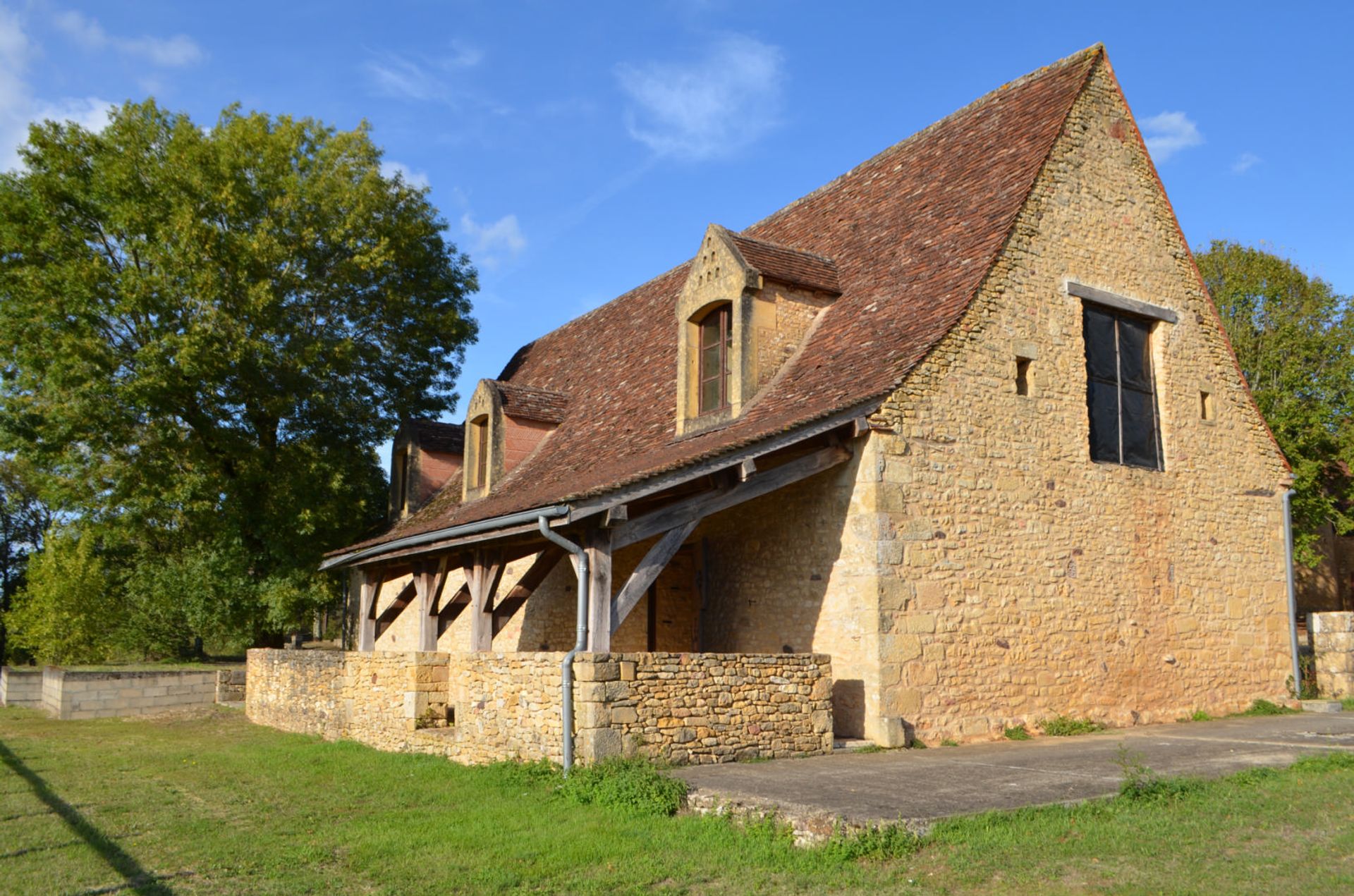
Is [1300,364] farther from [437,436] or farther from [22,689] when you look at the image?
[22,689]

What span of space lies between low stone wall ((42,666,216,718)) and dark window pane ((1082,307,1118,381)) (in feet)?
49.7

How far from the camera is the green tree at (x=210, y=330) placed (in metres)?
17.5

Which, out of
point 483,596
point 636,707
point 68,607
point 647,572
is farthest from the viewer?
point 68,607

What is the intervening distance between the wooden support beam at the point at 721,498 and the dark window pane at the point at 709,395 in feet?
8.80

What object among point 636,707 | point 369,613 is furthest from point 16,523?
point 636,707

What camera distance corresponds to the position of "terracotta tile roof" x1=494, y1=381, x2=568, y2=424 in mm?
16766

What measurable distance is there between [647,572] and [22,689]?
15.4 meters

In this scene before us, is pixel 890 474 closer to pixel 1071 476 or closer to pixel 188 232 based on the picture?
pixel 1071 476

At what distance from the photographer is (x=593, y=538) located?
962 cm

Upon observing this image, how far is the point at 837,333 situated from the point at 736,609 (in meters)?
3.43

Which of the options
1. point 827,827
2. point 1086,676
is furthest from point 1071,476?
point 827,827

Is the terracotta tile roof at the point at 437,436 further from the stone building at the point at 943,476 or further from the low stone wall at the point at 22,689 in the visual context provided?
the low stone wall at the point at 22,689

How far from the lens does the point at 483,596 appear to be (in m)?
11.9

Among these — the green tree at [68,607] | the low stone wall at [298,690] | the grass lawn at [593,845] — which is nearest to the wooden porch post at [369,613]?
the low stone wall at [298,690]
